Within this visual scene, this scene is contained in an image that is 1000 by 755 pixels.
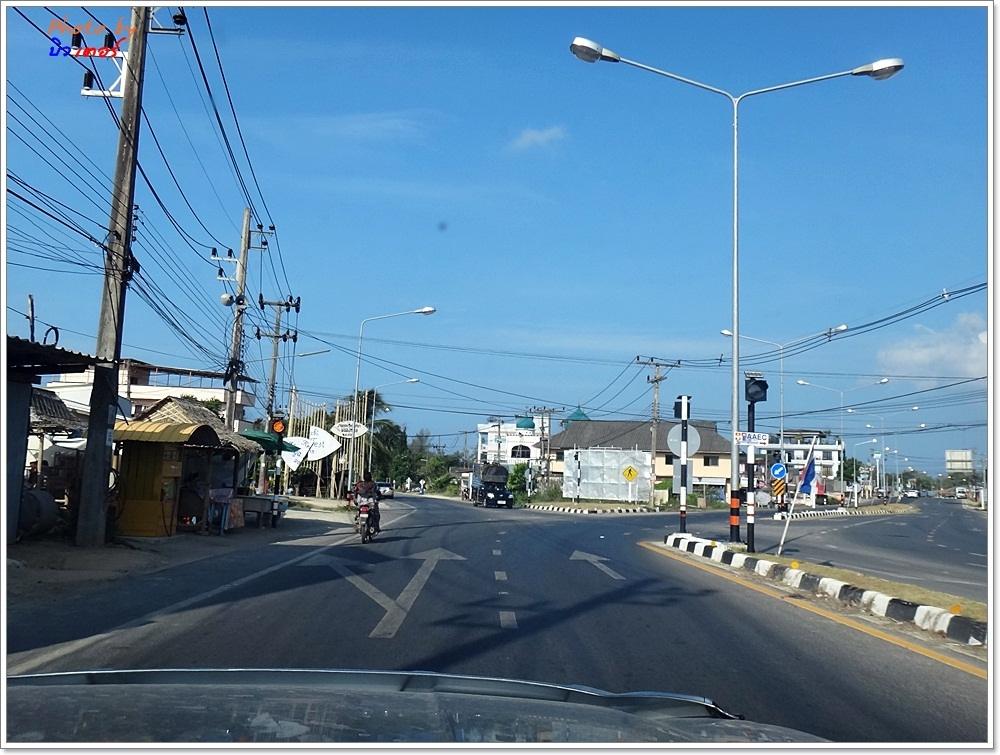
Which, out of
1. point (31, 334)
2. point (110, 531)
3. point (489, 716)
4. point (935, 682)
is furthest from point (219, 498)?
point (489, 716)

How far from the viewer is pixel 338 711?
3.99m

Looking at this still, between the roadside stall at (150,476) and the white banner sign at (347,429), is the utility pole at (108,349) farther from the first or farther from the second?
the white banner sign at (347,429)

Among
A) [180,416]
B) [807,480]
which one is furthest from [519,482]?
[807,480]

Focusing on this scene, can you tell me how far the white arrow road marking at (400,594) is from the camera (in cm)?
939

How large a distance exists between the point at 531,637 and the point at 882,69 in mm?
13010

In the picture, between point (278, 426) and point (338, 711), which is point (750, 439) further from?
point (338, 711)

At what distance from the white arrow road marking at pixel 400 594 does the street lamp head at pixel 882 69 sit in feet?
37.9

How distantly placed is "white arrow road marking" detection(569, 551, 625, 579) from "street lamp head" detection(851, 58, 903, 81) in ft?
33.1

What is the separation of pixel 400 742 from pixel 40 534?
14776 millimetres

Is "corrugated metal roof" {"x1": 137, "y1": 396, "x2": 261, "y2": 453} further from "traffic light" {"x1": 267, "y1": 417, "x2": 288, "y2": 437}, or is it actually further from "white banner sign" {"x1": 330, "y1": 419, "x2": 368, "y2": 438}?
"white banner sign" {"x1": 330, "y1": 419, "x2": 368, "y2": 438}

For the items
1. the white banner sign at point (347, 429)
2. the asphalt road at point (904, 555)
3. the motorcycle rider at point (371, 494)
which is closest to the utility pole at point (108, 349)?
the motorcycle rider at point (371, 494)

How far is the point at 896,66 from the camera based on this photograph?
54.7 feet

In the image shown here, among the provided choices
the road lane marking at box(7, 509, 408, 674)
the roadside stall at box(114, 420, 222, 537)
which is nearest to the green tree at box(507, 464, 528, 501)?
the roadside stall at box(114, 420, 222, 537)

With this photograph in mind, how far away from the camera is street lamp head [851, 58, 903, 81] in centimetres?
1669
